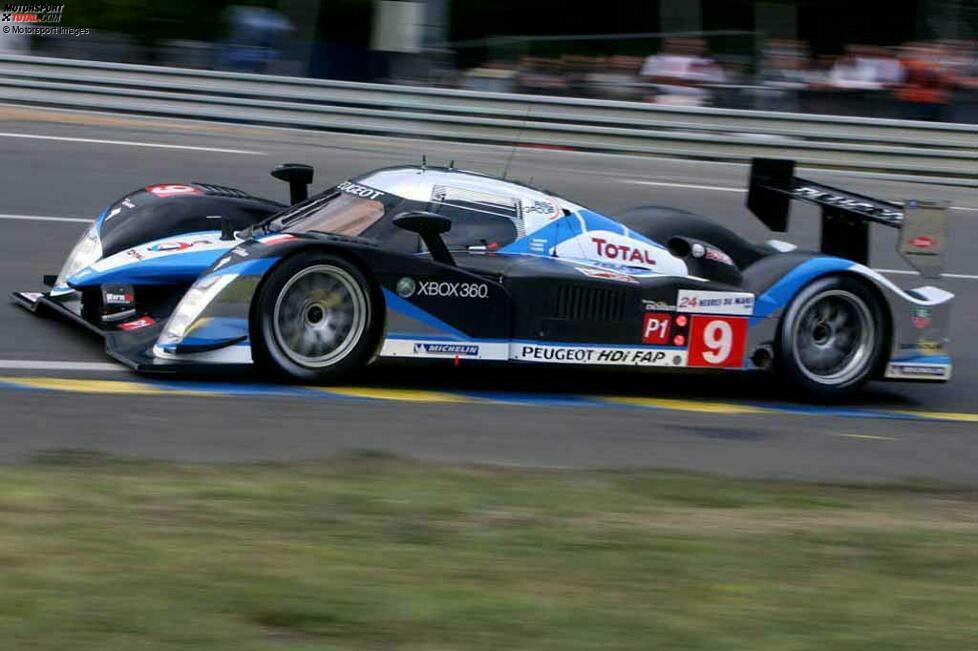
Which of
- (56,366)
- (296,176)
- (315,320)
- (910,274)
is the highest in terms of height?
(296,176)

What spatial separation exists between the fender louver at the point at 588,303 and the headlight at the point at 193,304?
1734 mm

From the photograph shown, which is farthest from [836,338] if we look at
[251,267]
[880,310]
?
[251,267]

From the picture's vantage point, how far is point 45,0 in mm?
19203

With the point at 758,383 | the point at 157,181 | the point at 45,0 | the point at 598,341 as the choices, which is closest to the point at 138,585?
the point at 598,341

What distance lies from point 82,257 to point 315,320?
1.77 m

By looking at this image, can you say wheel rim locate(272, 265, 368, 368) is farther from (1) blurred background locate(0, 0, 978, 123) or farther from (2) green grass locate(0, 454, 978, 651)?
(1) blurred background locate(0, 0, 978, 123)

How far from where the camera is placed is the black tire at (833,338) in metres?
Answer: 8.13

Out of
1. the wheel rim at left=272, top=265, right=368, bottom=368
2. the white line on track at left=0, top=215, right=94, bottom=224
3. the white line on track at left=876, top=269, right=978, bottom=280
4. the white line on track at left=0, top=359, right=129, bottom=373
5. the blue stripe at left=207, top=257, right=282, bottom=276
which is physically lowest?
the white line on track at left=0, top=359, right=129, bottom=373

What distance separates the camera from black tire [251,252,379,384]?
7.21 metres

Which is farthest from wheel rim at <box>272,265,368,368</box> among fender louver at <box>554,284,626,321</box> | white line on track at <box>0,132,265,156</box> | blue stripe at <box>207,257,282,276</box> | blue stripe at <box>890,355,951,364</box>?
white line on track at <box>0,132,265,156</box>

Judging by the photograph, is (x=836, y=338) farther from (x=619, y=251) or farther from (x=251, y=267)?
(x=251, y=267)

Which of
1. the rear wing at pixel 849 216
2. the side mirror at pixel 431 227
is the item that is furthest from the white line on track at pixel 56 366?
the rear wing at pixel 849 216

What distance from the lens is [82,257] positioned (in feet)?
27.1

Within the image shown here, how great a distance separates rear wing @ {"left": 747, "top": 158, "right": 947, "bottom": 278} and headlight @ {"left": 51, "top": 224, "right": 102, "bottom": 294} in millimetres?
3937
